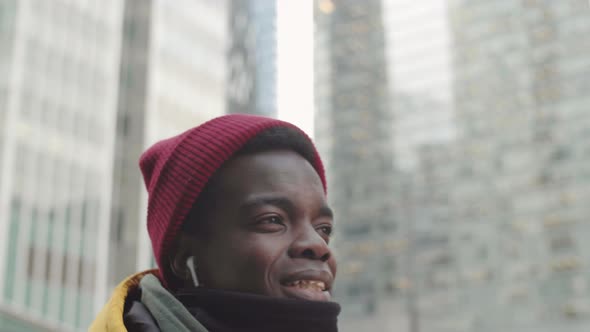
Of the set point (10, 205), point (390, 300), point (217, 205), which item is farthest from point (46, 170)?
point (217, 205)

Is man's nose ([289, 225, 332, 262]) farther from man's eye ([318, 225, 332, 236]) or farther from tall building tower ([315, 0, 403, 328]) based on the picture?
tall building tower ([315, 0, 403, 328])

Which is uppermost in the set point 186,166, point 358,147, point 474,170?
point 358,147

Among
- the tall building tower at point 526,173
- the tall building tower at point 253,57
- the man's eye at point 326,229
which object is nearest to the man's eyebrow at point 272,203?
the man's eye at point 326,229

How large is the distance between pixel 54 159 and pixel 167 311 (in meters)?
41.0

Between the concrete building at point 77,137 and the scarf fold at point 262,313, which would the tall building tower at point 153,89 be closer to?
the concrete building at point 77,137

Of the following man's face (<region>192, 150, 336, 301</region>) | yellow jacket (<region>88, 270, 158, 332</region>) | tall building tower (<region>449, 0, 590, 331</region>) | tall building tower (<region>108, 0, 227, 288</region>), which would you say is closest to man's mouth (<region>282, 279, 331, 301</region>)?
man's face (<region>192, 150, 336, 301</region>)

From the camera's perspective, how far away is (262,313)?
77.4 inches

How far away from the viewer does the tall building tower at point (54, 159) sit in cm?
3778

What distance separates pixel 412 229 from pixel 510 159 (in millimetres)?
9944

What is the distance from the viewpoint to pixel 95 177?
1721 inches

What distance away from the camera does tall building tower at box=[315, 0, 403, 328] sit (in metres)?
69.4

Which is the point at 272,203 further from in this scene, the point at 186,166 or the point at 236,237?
the point at 186,166

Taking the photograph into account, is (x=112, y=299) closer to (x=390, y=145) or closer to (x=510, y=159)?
(x=510, y=159)

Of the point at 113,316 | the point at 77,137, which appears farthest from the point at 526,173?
the point at 113,316
